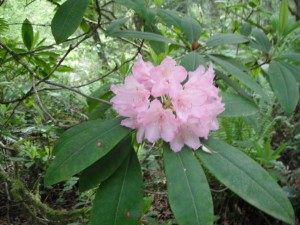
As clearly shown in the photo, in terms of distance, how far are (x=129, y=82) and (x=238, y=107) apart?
0.31 m

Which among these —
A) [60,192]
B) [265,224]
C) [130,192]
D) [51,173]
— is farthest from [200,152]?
[60,192]

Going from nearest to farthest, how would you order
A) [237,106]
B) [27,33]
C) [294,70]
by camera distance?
[237,106]
[294,70]
[27,33]

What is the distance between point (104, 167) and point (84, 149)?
85mm

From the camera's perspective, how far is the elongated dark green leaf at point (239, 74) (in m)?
0.99

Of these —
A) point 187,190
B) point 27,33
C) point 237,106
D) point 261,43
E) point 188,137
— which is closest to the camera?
point 187,190

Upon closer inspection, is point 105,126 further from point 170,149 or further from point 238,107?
point 238,107

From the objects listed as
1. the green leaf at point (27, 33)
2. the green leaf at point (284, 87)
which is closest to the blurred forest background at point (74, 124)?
the green leaf at point (27, 33)

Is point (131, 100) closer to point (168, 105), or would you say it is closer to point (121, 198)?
point (168, 105)

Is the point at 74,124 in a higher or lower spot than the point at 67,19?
lower

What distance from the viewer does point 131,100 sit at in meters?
0.82

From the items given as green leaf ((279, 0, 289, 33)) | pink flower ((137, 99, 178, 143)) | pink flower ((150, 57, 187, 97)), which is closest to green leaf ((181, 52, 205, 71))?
pink flower ((150, 57, 187, 97))

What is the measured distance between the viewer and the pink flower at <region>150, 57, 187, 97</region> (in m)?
0.79

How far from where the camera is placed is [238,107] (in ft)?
3.02

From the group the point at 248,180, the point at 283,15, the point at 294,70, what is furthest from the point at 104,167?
the point at 283,15
